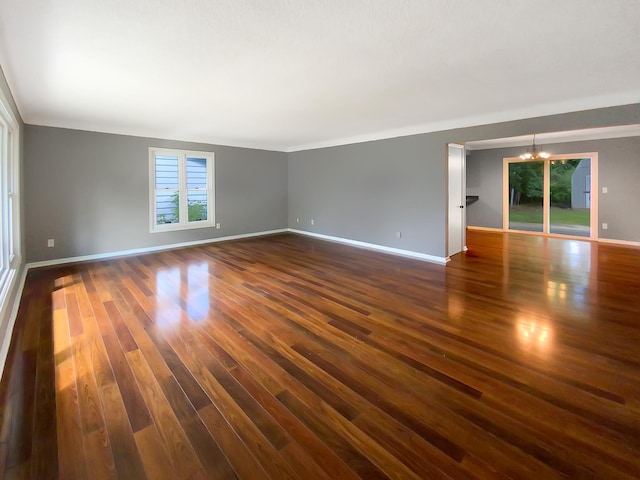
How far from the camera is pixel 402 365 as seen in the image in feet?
7.13

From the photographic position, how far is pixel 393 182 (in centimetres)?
579

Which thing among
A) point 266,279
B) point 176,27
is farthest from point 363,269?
point 176,27

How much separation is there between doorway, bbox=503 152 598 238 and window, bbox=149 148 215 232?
297 inches

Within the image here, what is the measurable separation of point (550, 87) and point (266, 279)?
3981 mm

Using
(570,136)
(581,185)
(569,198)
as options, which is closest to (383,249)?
(570,136)

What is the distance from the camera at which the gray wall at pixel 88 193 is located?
4.78 meters

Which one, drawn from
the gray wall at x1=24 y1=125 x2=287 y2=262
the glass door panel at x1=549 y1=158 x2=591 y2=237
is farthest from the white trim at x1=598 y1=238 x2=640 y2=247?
the gray wall at x1=24 y1=125 x2=287 y2=262

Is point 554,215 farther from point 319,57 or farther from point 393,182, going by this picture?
point 319,57

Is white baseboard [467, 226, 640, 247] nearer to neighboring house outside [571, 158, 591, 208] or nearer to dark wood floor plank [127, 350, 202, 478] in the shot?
neighboring house outside [571, 158, 591, 208]

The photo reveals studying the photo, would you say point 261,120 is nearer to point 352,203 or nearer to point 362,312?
point 352,203

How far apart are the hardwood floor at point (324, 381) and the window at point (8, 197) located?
17.8 inches

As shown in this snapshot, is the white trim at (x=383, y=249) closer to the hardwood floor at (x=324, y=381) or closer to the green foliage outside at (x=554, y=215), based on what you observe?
the hardwood floor at (x=324, y=381)

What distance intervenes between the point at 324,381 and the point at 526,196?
8288mm

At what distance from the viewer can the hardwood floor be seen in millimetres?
1418
